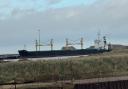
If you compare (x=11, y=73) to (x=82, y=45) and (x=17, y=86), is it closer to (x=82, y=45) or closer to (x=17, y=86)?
(x=17, y=86)

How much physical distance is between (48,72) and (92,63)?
254 inches

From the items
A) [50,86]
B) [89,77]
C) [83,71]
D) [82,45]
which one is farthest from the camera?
[82,45]

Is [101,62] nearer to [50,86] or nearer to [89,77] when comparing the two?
[89,77]

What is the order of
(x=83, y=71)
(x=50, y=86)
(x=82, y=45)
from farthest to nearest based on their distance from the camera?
(x=82, y=45) < (x=83, y=71) < (x=50, y=86)

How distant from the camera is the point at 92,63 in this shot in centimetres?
6931

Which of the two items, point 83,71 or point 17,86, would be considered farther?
point 83,71

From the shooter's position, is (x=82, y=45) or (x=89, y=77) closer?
(x=89, y=77)

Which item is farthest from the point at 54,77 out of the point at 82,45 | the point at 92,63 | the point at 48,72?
the point at 82,45

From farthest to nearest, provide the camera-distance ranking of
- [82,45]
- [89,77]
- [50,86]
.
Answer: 1. [82,45]
2. [89,77]
3. [50,86]

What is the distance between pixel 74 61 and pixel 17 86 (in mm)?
13542

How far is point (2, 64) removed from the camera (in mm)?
68562

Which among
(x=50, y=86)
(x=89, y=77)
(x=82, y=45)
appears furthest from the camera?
(x=82, y=45)

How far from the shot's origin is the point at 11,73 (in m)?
66.2

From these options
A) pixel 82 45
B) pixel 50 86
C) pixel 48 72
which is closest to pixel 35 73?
pixel 48 72
